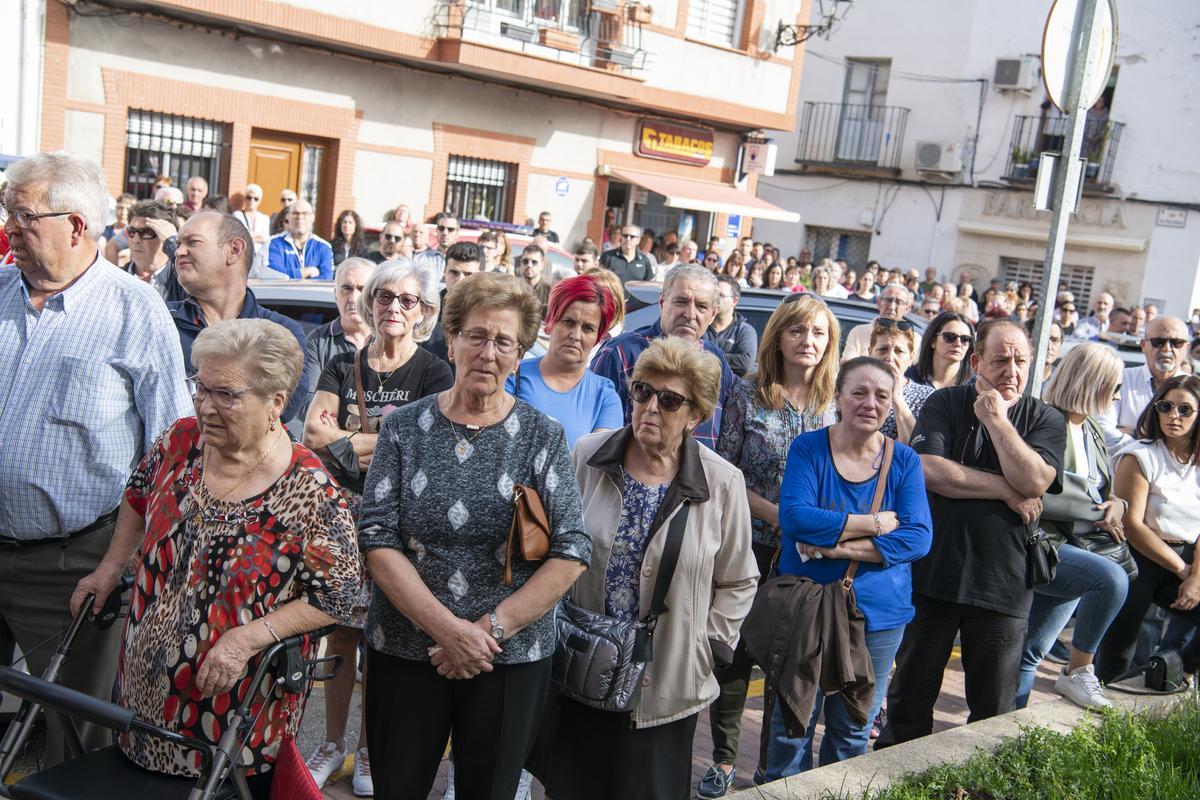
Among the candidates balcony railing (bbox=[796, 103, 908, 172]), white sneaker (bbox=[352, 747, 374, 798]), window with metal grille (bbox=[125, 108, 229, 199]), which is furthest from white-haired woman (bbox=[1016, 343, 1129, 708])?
balcony railing (bbox=[796, 103, 908, 172])

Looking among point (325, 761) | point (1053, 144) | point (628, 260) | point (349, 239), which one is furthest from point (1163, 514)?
point (1053, 144)

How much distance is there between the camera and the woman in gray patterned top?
11.6 ft

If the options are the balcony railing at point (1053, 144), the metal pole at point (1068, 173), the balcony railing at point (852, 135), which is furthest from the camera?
the balcony railing at point (852, 135)

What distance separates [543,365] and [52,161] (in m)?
1.98

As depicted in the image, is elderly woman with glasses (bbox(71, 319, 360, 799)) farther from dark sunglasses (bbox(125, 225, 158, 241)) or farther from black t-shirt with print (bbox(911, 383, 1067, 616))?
dark sunglasses (bbox(125, 225, 158, 241))

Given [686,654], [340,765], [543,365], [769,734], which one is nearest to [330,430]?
[543,365]

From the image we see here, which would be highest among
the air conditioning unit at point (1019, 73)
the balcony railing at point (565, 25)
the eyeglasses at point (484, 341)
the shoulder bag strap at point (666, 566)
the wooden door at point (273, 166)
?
the air conditioning unit at point (1019, 73)

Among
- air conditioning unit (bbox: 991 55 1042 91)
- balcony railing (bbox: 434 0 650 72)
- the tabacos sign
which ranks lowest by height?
the tabacos sign

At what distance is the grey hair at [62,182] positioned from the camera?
371cm

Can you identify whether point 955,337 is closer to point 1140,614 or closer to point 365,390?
point 1140,614

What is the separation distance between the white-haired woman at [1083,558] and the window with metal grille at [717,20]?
1643cm

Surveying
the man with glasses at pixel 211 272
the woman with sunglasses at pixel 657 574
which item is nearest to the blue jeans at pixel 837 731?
the woman with sunglasses at pixel 657 574

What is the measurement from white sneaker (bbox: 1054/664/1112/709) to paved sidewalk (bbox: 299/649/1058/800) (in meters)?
0.64

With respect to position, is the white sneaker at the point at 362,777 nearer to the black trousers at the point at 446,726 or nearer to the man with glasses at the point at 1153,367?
the black trousers at the point at 446,726
